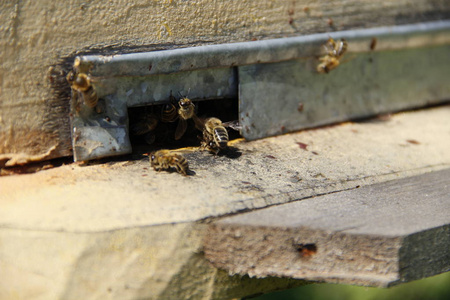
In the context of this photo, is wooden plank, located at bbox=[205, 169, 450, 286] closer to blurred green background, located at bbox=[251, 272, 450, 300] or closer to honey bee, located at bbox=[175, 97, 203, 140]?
honey bee, located at bbox=[175, 97, 203, 140]

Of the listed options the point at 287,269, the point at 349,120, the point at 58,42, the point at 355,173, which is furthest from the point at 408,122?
the point at 58,42

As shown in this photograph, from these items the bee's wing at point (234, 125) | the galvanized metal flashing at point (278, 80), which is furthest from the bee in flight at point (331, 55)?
the bee's wing at point (234, 125)

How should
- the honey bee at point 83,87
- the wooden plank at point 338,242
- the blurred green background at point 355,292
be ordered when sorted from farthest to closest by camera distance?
the blurred green background at point 355,292 → the honey bee at point 83,87 → the wooden plank at point 338,242

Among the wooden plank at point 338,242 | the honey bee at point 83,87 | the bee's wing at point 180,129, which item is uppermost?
the honey bee at point 83,87

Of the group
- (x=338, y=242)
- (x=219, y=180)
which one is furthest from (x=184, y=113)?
(x=338, y=242)

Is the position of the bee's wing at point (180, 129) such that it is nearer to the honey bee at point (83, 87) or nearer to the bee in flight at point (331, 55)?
the honey bee at point (83, 87)

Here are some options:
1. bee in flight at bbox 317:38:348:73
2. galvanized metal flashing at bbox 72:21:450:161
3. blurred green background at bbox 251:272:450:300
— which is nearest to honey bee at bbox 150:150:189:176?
galvanized metal flashing at bbox 72:21:450:161
